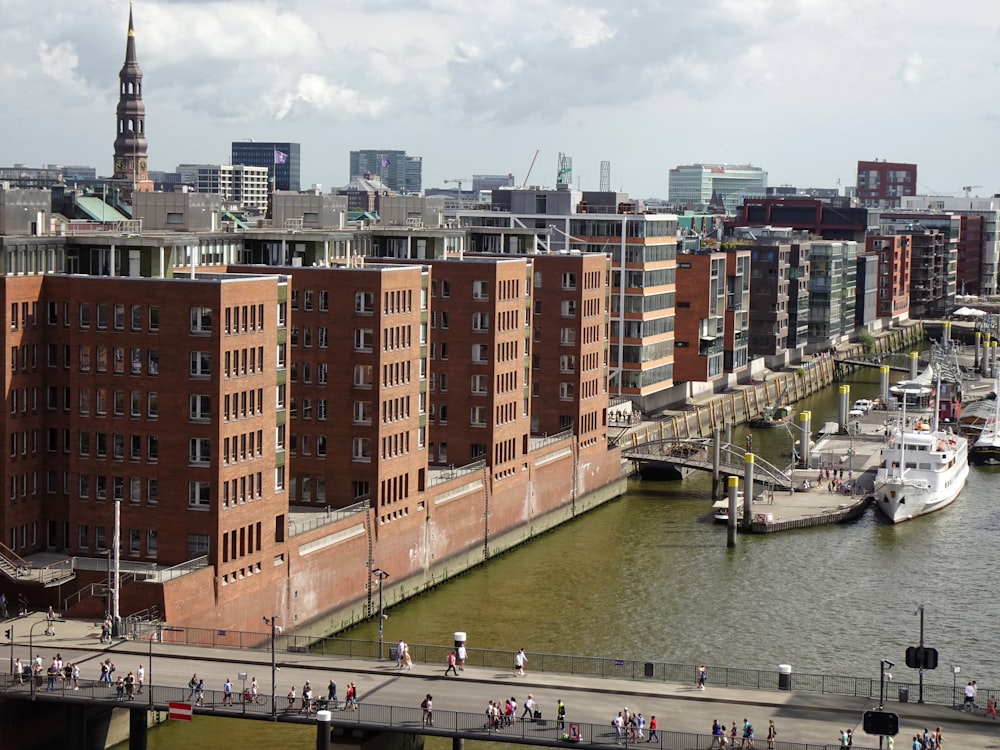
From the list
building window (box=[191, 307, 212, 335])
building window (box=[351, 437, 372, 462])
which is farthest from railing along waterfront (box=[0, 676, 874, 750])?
building window (box=[351, 437, 372, 462])

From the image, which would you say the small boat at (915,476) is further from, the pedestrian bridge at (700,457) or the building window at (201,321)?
the building window at (201,321)

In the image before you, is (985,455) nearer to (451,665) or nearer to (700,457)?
(700,457)

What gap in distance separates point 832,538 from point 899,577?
14040mm

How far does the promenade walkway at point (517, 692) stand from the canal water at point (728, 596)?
4.86 metres

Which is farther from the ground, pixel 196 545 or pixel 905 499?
pixel 196 545

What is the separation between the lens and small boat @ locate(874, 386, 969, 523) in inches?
5655

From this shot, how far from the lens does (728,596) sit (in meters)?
114

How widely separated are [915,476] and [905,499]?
529 centimetres

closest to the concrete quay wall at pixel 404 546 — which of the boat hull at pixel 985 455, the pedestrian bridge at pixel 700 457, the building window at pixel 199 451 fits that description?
the building window at pixel 199 451

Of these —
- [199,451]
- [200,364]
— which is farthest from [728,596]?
[200,364]

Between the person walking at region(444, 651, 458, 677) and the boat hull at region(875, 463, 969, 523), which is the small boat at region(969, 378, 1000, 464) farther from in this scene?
the person walking at region(444, 651, 458, 677)

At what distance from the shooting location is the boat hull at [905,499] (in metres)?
143

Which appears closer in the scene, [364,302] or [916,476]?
[364,302]

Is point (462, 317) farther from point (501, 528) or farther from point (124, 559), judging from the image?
point (124, 559)
